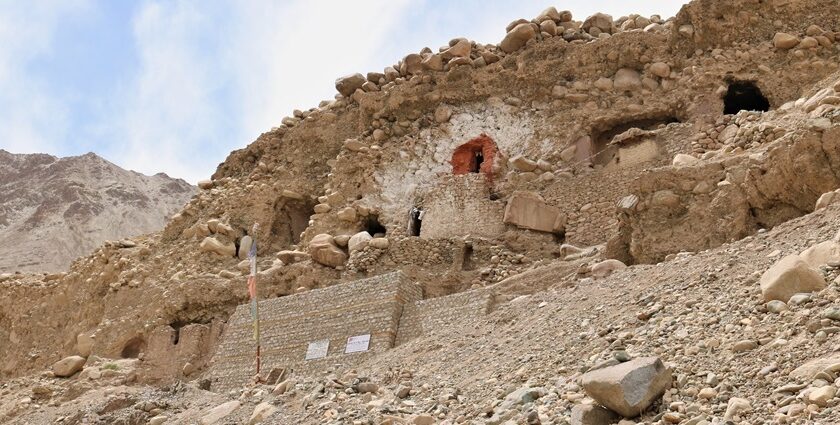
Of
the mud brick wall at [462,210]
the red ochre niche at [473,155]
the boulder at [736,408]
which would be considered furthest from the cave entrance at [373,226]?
the boulder at [736,408]

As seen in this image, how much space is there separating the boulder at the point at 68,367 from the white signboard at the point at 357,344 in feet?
22.9

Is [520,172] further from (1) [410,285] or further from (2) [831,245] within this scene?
(2) [831,245]

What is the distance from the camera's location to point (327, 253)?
1797 centimetres

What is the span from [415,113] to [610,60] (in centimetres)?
433

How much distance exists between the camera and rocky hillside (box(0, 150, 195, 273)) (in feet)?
132

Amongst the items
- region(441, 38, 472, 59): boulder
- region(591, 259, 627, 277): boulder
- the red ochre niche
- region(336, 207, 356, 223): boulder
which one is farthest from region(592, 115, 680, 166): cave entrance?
region(591, 259, 627, 277): boulder

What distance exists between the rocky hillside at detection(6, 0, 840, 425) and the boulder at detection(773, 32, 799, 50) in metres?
0.06

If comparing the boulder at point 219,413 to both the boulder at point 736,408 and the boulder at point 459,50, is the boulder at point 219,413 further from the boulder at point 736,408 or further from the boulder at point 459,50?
the boulder at point 459,50

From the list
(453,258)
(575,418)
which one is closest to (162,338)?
(453,258)

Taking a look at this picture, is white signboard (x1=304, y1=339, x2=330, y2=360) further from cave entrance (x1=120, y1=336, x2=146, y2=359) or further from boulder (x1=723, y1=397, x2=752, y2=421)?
boulder (x1=723, y1=397, x2=752, y2=421)

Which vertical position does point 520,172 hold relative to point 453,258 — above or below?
above

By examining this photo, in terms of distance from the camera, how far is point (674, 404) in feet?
21.7

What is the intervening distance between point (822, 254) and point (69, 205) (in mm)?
38949

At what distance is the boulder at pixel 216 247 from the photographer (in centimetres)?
2112
